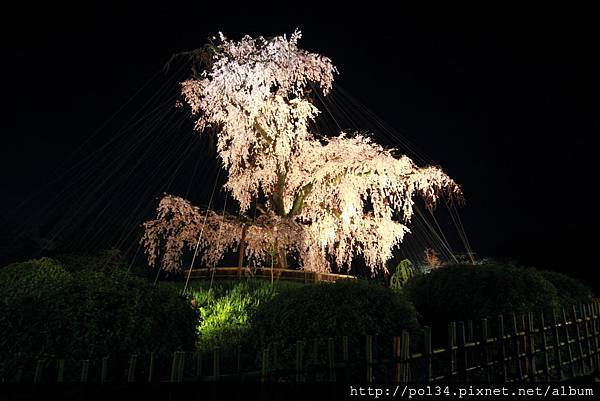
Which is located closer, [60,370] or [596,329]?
[60,370]

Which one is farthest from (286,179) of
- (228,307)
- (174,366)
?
(174,366)

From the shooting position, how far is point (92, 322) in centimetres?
577

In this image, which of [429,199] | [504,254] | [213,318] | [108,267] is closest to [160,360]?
[213,318]

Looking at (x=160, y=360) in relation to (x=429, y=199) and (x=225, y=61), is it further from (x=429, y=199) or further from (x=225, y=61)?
(x=429, y=199)

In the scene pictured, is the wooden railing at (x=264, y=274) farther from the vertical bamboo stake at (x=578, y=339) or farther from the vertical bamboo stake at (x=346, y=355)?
the vertical bamboo stake at (x=346, y=355)

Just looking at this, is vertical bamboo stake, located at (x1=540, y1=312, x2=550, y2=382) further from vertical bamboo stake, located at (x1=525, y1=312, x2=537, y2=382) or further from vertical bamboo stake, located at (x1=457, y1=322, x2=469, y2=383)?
vertical bamboo stake, located at (x1=457, y1=322, x2=469, y2=383)

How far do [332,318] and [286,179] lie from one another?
9.22 metres

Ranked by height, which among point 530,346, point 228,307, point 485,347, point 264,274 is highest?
point 264,274

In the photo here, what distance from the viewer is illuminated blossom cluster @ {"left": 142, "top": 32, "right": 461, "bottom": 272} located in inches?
531

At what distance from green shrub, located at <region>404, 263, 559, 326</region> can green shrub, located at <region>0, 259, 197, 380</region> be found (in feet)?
16.0

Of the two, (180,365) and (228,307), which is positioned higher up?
(228,307)

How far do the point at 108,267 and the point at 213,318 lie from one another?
8496 millimetres

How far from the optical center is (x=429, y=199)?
47.6ft

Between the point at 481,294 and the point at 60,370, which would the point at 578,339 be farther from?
the point at 60,370
